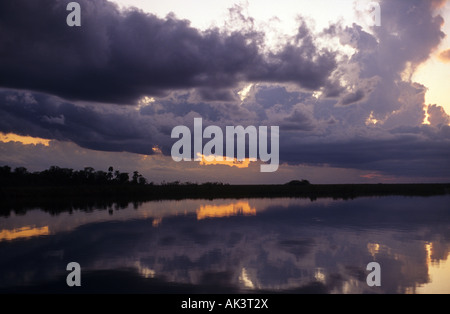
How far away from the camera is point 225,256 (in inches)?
920

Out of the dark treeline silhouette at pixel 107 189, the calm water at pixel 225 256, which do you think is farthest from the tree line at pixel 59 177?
the calm water at pixel 225 256

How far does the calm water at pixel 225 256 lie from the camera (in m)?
17.4

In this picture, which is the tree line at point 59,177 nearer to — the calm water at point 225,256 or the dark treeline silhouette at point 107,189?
the dark treeline silhouette at point 107,189

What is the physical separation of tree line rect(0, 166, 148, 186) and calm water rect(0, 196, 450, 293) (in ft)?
288

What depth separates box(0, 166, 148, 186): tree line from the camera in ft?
383

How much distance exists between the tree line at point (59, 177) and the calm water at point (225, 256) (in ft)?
288

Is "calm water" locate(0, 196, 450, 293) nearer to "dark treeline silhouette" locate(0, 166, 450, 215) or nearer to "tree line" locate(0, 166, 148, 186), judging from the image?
"dark treeline silhouette" locate(0, 166, 450, 215)

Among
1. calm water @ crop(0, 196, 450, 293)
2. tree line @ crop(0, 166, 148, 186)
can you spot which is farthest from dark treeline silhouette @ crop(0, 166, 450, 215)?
calm water @ crop(0, 196, 450, 293)

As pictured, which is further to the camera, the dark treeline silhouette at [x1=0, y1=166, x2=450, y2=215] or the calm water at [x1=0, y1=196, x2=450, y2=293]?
→ the dark treeline silhouette at [x1=0, y1=166, x2=450, y2=215]

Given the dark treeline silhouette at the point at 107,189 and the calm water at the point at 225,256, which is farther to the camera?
the dark treeline silhouette at the point at 107,189

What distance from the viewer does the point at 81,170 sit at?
12812 cm

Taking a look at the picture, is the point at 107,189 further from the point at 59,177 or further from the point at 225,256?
the point at 225,256

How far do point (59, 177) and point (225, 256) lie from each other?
115334 millimetres
